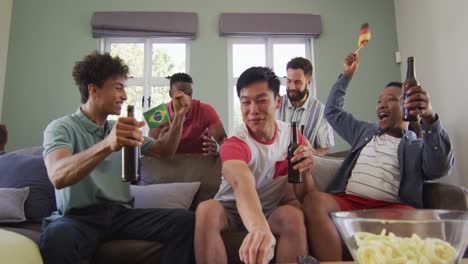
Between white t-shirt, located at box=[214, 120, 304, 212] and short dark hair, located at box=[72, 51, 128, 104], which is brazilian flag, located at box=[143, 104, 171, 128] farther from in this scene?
white t-shirt, located at box=[214, 120, 304, 212]

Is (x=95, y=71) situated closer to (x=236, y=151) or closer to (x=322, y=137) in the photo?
(x=236, y=151)

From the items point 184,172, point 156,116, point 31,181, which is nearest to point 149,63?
point 156,116

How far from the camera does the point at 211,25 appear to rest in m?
4.19

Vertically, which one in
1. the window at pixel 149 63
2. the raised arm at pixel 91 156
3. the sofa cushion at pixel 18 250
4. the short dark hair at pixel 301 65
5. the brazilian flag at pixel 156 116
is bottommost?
the sofa cushion at pixel 18 250

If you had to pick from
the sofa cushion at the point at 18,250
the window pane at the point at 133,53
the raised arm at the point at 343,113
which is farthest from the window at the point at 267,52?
the sofa cushion at the point at 18,250

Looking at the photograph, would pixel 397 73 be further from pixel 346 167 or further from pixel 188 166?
pixel 188 166

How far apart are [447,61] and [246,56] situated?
207cm

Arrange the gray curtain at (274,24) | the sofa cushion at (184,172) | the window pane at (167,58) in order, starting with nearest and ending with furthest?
the sofa cushion at (184,172) → the gray curtain at (274,24) → the window pane at (167,58)

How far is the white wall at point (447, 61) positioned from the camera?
3055 millimetres

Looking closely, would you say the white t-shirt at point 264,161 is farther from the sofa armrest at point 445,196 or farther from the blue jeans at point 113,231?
the sofa armrest at point 445,196

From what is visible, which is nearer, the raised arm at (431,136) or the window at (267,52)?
the raised arm at (431,136)

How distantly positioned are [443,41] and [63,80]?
12.8ft

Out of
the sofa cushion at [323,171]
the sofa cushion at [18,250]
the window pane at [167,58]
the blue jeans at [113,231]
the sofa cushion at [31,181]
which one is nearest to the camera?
the sofa cushion at [18,250]

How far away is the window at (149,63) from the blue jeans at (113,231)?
2749 millimetres
